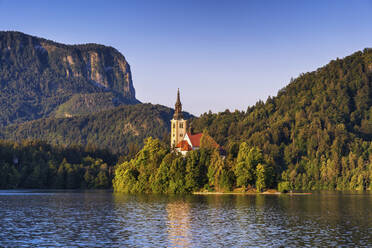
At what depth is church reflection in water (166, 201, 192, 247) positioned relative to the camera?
170 ft

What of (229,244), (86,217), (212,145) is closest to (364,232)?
(229,244)

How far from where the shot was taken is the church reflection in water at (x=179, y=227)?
51819 millimetres

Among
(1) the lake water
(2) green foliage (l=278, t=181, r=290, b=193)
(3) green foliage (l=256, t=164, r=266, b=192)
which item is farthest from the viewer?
(2) green foliage (l=278, t=181, r=290, b=193)

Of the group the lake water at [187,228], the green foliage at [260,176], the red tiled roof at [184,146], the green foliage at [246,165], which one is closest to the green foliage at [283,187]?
the green foliage at [260,176]

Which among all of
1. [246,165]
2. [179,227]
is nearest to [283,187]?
[246,165]

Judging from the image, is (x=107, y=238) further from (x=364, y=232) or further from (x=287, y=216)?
(x=287, y=216)

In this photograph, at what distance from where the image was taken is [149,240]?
52.9 meters

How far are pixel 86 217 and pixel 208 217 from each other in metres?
17.4

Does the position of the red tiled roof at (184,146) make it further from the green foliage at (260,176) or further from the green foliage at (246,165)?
the green foliage at (260,176)

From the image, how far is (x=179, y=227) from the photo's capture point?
63875 mm

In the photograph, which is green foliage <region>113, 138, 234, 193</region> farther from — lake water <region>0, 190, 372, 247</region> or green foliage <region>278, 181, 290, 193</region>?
lake water <region>0, 190, 372, 247</region>

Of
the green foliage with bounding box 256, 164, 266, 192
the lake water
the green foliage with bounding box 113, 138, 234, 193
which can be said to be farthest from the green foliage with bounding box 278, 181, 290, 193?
the lake water

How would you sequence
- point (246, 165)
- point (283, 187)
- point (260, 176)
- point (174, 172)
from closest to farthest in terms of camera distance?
point (260, 176) → point (246, 165) → point (283, 187) → point (174, 172)

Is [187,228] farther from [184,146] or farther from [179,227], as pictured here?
[184,146]
